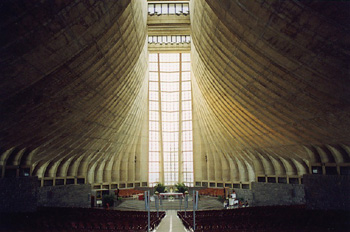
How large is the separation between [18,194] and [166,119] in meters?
20.5

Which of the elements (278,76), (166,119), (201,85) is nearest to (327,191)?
(278,76)

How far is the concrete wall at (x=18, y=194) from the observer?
1459 cm

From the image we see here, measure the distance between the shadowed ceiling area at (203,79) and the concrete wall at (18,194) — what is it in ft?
3.04

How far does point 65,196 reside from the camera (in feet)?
66.6

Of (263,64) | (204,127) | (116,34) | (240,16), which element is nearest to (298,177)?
(204,127)

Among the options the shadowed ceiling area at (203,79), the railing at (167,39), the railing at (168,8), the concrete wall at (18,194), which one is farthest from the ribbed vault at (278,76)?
the concrete wall at (18,194)

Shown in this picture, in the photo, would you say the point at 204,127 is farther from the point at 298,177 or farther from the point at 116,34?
the point at 116,34

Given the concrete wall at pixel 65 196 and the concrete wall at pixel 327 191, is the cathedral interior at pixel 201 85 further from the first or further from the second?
the concrete wall at pixel 65 196

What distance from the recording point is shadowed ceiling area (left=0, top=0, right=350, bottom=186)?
27.2 feet

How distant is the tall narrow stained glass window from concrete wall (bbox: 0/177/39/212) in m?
17.4

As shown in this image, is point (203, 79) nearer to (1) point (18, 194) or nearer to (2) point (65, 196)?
(1) point (18, 194)

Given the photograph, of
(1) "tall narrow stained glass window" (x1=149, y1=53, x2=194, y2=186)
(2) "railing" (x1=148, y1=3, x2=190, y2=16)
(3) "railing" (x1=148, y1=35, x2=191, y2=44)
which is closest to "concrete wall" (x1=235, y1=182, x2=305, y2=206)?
(1) "tall narrow stained glass window" (x1=149, y1=53, x2=194, y2=186)

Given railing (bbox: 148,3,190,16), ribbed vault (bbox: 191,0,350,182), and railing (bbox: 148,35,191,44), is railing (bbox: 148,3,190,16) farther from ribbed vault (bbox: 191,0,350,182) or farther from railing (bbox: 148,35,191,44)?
ribbed vault (bbox: 191,0,350,182)

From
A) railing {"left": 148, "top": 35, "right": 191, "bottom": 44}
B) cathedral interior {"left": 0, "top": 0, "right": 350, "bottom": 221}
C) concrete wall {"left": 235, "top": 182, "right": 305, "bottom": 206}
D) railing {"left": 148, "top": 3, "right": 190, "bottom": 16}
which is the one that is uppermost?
railing {"left": 148, "top": 3, "right": 190, "bottom": 16}
